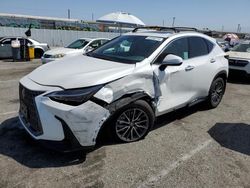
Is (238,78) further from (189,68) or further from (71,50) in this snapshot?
(71,50)

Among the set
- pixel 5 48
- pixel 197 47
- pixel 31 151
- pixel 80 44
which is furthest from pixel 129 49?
pixel 5 48

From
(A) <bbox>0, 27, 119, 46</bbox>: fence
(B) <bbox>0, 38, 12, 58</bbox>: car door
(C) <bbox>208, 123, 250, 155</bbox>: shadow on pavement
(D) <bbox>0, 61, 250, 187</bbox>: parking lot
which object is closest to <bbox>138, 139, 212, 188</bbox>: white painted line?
(D) <bbox>0, 61, 250, 187</bbox>: parking lot

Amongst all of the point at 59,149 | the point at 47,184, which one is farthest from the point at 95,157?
the point at 47,184

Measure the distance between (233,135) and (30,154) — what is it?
129 inches

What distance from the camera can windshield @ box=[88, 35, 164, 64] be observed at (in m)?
4.01

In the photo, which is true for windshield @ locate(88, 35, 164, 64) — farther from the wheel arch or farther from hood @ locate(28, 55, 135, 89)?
the wheel arch

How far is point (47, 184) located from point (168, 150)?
174cm

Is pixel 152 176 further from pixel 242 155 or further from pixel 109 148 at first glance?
pixel 242 155

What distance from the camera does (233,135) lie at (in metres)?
4.38

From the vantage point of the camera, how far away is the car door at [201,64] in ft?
15.5

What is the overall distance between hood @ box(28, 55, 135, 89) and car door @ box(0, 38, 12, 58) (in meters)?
11.9

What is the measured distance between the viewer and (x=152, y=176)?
121 inches

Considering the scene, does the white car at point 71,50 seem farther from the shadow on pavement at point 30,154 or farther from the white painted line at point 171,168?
the white painted line at point 171,168

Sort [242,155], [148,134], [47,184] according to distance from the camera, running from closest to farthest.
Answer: [47,184], [242,155], [148,134]
